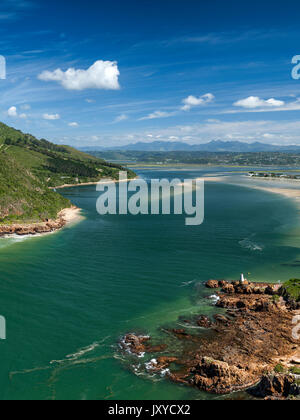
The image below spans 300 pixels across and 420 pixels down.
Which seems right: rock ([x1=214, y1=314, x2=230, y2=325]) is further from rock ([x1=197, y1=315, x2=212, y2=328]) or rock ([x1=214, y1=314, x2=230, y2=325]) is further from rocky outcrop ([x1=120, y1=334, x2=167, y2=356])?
rocky outcrop ([x1=120, y1=334, x2=167, y2=356])

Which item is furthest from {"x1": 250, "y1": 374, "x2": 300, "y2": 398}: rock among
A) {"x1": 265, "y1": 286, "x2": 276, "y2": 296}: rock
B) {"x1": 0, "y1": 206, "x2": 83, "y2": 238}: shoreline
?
{"x1": 0, "y1": 206, "x2": 83, "y2": 238}: shoreline

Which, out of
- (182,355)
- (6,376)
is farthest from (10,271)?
(182,355)

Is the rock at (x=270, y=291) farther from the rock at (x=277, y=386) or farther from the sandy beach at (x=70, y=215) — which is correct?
the sandy beach at (x=70, y=215)

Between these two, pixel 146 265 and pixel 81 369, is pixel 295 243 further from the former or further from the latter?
pixel 81 369

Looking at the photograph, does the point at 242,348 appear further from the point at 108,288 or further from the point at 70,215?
the point at 70,215

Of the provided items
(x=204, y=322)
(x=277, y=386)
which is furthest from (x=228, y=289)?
(x=277, y=386)

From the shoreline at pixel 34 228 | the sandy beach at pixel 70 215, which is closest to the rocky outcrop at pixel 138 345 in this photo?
the shoreline at pixel 34 228
